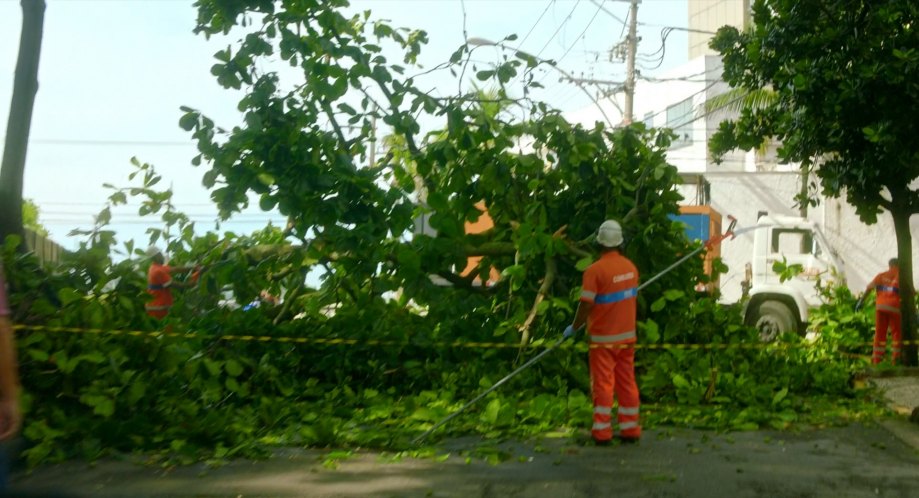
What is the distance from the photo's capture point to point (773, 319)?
18125 millimetres

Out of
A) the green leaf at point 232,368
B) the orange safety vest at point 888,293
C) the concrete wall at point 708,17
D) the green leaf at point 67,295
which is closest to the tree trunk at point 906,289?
the orange safety vest at point 888,293

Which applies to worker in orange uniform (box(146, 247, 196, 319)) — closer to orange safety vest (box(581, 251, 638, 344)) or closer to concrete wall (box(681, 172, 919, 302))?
orange safety vest (box(581, 251, 638, 344))

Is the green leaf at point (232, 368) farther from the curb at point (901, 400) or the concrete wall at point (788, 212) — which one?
the concrete wall at point (788, 212)


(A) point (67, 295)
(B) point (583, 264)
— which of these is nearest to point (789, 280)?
(B) point (583, 264)

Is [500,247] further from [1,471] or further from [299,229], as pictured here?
[1,471]

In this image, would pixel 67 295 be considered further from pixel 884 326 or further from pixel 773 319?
pixel 773 319

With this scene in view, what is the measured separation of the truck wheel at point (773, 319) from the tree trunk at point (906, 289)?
4.40 metres

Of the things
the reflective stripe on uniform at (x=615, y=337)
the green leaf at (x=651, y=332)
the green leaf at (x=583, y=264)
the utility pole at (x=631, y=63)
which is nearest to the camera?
the reflective stripe on uniform at (x=615, y=337)

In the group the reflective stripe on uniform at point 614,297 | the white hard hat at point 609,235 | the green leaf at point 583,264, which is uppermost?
the white hard hat at point 609,235

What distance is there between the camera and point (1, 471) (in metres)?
3.72

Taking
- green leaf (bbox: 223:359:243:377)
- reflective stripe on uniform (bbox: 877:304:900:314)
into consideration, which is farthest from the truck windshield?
green leaf (bbox: 223:359:243:377)

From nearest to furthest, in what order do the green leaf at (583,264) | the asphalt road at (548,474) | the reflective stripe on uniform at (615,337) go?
the asphalt road at (548,474) < the reflective stripe on uniform at (615,337) < the green leaf at (583,264)

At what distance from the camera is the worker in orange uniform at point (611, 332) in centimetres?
852

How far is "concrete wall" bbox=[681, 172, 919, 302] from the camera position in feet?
87.0
